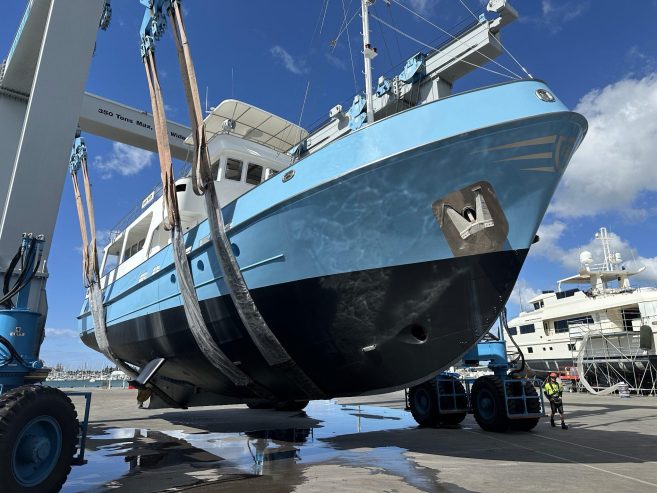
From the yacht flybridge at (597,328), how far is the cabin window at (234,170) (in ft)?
61.2

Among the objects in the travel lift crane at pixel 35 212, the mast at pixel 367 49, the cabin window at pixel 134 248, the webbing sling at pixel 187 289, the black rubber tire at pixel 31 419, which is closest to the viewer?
the black rubber tire at pixel 31 419

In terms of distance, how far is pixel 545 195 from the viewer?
5.07m

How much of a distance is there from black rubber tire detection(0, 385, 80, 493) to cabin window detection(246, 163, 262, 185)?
5.48 meters

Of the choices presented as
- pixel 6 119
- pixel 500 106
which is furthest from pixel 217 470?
pixel 6 119

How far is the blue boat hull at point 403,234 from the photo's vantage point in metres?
4.90

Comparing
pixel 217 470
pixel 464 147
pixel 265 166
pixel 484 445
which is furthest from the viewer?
pixel 265 166

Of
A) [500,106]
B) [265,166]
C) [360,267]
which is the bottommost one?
[360,267]

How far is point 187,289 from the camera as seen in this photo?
20.9 ft

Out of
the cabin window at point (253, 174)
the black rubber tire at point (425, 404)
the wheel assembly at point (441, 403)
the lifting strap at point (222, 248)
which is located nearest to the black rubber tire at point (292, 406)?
the black rubber tire at point (425, 404)

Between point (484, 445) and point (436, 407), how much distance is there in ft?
7.13

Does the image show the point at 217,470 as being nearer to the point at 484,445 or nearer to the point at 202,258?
the point at 202,258

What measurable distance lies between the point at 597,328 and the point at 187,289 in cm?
2385

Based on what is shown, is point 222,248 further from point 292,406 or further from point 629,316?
point 629,316

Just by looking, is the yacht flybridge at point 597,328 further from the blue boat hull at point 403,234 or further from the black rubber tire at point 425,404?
the blue boat hull at point 403,234
